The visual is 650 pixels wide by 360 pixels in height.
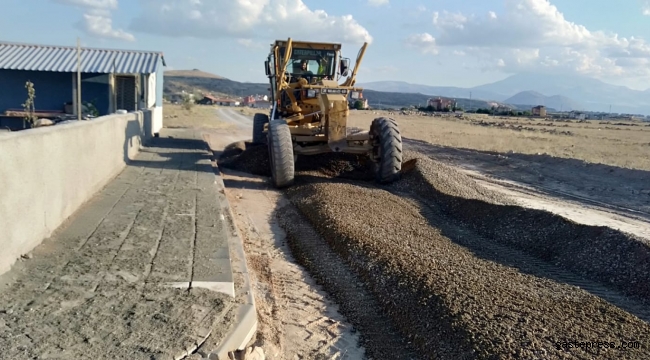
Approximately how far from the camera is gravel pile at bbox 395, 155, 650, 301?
6836 millimetres

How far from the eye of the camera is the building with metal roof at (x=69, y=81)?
905 inches

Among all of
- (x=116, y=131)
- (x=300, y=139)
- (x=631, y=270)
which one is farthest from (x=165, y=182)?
(x=631, y=270)

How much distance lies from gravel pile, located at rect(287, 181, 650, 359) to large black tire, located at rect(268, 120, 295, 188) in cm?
375

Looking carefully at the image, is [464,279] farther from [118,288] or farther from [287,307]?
[118,288]

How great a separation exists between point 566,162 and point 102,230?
15.6 meters

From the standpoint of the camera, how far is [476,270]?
6.56 metres

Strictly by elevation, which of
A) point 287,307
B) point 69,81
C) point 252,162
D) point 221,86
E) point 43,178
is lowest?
point 221,86

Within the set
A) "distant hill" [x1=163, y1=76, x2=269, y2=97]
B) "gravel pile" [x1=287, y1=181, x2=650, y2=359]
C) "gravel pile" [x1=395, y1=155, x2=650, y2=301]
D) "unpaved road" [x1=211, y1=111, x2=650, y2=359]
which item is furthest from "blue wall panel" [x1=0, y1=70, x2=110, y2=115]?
"distant hill" [x1=163, y1=76, x2=269, y2=97]

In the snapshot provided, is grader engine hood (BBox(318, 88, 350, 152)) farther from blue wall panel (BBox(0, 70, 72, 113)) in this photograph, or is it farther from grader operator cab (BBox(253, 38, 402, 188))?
blue wall panel (BBox(0, 70, 72, 113))

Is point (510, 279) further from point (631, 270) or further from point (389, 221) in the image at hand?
point (389, 221)

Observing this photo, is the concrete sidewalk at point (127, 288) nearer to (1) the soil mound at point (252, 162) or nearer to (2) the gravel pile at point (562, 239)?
(2) the gravel pile at point (562, 239)

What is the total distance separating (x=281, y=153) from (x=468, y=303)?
7147 mm

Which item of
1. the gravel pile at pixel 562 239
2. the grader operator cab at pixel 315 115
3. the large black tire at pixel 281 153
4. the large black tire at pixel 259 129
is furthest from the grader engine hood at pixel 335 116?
the large black tire at pixel 259 129

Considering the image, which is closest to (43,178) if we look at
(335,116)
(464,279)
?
(464,279)
